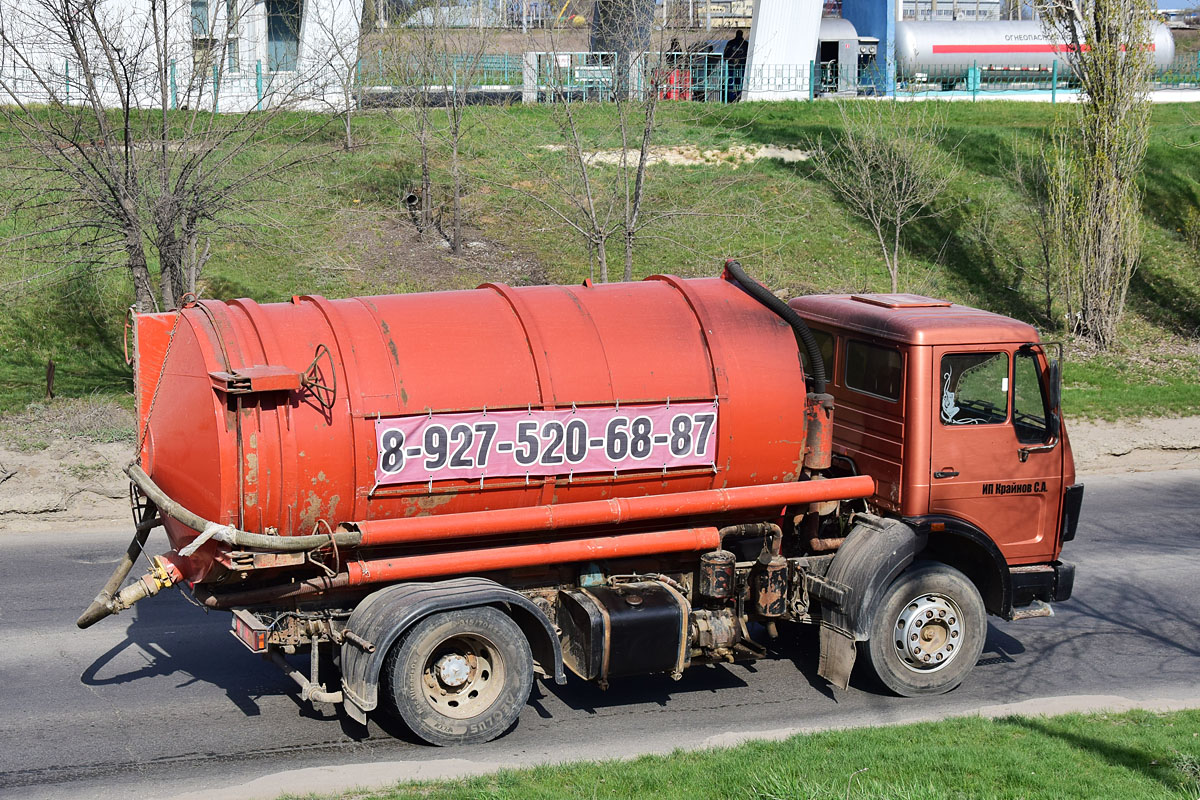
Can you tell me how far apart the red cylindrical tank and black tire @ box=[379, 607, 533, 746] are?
787 mm

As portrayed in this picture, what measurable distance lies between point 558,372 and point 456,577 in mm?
1522

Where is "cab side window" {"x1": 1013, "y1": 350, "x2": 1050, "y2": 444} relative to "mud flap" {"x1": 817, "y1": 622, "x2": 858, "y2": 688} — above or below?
above

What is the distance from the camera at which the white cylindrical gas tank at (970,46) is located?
41062mm

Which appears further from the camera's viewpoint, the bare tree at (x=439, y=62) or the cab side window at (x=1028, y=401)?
the bare tree at (x=439, y=62)

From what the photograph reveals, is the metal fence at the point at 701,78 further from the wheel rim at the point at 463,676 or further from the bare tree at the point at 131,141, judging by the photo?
the wheel rim at the point at 463,676

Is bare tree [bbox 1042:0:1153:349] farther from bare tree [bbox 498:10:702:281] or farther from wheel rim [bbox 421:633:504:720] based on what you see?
wheel rim [bbox 421:633:504:720]

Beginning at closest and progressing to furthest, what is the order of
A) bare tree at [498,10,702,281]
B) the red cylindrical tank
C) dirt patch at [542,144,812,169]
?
the red cylindrical tank < bare tree at [498,10,702,281] < dirt patch at [542,144,812,169]

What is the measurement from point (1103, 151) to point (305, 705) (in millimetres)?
18437

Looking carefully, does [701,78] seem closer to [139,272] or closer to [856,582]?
[139,272]

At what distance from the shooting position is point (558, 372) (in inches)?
314

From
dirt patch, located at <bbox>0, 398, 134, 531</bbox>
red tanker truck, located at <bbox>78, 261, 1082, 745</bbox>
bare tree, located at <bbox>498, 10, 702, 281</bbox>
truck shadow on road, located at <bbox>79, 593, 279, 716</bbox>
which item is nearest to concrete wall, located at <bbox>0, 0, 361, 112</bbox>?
bare tree, located at <bbox>498, 10, 702, 281</bbox>

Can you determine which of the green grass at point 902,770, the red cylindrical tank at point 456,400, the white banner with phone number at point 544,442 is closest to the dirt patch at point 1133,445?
the green grass at point 902,770

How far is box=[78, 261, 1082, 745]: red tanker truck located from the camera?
7.51 metres

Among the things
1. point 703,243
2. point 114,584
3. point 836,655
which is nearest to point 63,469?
point 114,584
